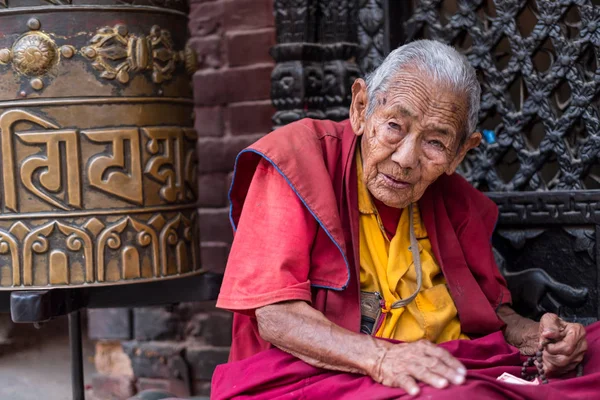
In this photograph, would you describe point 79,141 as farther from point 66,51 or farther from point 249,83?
point 249,83

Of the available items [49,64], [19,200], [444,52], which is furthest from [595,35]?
[19,200]

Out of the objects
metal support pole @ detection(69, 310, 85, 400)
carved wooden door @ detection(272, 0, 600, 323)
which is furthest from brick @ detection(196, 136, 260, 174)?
metal support pole @ detection(69, 310, 85, 400)

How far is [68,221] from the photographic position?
2449 mm

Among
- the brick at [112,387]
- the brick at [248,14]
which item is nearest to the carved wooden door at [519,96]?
the brick at [248,14]

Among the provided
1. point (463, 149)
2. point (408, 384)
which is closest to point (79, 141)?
point (463, 149)

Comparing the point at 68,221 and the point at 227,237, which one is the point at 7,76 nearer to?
the point at 68,221

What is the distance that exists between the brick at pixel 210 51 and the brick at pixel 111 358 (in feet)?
4.24

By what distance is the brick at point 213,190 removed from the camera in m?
3.26

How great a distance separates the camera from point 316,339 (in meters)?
1.94

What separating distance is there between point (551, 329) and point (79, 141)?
1464 mm

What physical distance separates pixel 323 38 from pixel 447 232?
98 centimetres

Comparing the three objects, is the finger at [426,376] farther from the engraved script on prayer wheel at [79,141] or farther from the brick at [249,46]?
the brick at [249,46]

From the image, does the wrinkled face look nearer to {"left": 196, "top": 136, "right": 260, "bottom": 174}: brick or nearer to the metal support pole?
{"left": 196, "top": 136, "right": 260, "bottom": 174}: brick

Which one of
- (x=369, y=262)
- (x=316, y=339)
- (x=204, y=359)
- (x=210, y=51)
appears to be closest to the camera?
(x=316, y=339)
